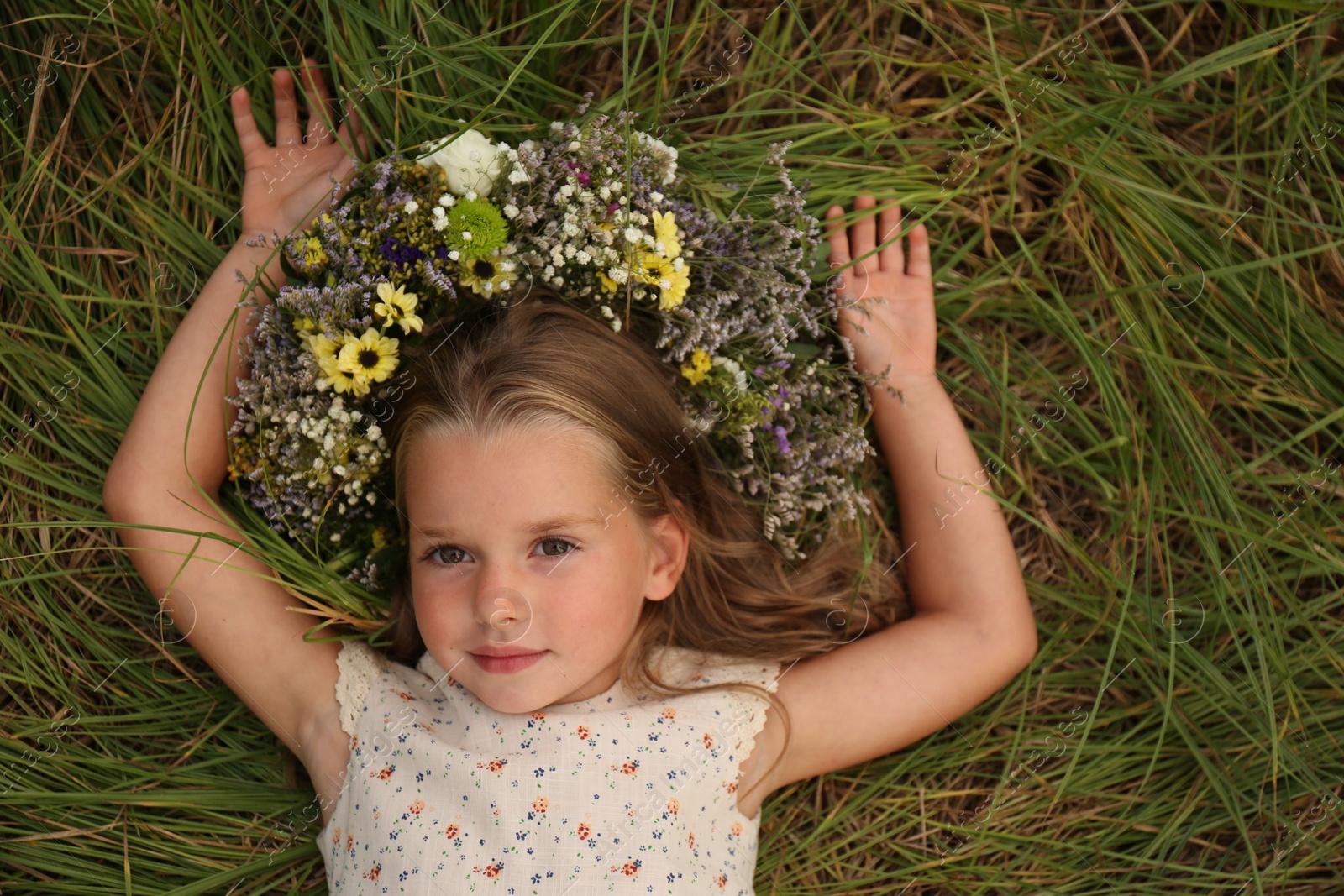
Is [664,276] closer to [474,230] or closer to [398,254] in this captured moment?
[474,230]

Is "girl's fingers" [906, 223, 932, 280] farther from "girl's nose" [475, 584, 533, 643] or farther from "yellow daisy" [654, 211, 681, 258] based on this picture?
"girl's nose" [475, 584, 533, 643]

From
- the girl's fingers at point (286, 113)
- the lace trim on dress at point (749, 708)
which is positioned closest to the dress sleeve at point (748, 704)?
the lace trim on dress at point (749, 708)

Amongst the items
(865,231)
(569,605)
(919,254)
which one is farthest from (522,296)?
(919,254)

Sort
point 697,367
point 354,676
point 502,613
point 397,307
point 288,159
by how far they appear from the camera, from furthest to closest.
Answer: point 288,159
point 354,676
point 697,367
point 397,307
point 502,613

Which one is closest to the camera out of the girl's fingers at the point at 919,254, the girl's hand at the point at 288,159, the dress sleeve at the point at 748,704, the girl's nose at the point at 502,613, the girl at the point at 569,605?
the girl's nose at the point at 502,613

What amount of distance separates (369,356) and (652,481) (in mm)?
623

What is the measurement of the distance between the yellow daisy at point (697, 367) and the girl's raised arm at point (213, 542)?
87 cm

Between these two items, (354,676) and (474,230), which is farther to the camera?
(354,676)

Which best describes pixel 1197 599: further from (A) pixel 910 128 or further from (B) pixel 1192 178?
(A) pixel 910 128

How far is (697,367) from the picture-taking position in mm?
1992

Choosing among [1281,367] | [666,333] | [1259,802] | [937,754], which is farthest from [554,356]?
[1259,802]

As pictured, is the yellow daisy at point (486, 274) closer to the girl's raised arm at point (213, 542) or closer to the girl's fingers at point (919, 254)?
the girl's raised arm at point (213, 542)

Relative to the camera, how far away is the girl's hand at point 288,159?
2.18m

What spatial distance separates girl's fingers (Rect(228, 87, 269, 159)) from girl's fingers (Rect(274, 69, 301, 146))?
47 millimetres
